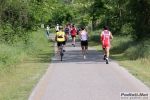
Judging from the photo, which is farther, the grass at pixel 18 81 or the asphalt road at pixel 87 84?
the grass at pixel 18 81

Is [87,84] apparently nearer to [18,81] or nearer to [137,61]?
[18,81]

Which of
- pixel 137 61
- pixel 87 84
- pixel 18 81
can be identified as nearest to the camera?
pixel 87 84

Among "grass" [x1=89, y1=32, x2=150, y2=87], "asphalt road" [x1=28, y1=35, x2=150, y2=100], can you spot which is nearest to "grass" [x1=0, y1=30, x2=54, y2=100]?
"asphalt road" [x1=28, y1=35, x2=150, y2=100]

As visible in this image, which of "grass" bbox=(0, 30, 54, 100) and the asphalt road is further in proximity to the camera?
"grass" bbox=(0, 30, 54, 100)

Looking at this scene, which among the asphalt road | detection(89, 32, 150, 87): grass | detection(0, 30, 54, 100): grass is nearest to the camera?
the asphalt road

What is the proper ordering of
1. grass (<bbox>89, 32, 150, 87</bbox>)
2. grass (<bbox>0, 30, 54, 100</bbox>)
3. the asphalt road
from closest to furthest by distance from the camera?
1. the asphalt road
2. grass (<bbox>0, 30, 54, 100</bbox>)
3. grass (<bbox>89, 32, 150, 87</bbox>)

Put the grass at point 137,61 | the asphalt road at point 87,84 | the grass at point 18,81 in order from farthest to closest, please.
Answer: the grass at point 137,61, the grass at point 18,81, the asphalt road at point 87,84

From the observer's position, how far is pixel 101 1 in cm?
3984

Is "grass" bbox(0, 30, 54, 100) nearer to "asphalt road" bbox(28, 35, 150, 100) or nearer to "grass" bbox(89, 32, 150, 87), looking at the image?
"asphalt road" bbox(28, 35, 150, 100)

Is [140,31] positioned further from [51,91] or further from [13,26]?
[51,91]

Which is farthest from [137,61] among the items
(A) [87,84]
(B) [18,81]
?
(B) [18,81]

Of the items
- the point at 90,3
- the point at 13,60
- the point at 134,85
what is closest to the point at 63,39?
the point at 13,60

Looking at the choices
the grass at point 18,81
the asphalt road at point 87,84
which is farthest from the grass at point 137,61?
the grass at point 18,81

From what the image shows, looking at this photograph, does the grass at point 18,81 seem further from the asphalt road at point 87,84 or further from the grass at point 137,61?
the grass at point 137,61
